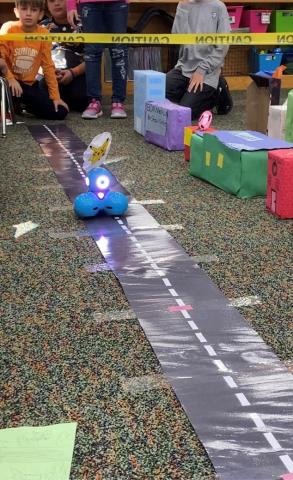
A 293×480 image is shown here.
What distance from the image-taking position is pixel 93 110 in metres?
3.72

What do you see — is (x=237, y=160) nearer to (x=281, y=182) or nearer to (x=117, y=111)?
(x=281, y=182)

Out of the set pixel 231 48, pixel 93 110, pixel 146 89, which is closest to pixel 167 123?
pixel 146 89

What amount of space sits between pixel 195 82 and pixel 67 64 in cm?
88

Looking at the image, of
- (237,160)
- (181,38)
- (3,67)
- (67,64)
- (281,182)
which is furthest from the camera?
(67,64)

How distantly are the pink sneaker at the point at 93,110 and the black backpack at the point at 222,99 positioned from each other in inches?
27.6

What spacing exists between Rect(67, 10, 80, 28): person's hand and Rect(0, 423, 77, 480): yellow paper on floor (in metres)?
3.30

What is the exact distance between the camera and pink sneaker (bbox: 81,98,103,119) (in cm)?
371

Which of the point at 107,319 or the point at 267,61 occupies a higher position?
the point at 267,61

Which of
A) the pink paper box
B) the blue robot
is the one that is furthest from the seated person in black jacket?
the pink paper box

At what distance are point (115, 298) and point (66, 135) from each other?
197 centimetres

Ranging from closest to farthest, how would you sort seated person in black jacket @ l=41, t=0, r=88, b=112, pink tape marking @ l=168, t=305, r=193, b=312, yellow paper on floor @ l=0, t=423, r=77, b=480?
yellow paper on floor @ l=0, t=423, r=77, b=480
pink tape marking @ l=168, t=305, r=193, b=312
seated person in black jacket @ l=41, t=0, r=88, b=112

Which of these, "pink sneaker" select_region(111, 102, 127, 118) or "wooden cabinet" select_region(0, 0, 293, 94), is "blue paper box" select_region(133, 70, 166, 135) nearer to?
"pink sneaker" select_region(111, 102, 127, 118)

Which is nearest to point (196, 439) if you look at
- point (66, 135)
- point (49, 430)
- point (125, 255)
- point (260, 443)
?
point (260, 443)

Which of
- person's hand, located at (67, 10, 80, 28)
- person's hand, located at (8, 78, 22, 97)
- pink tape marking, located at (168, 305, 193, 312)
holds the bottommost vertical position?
pink tape marking, located at (168, 305, 193, 312)
